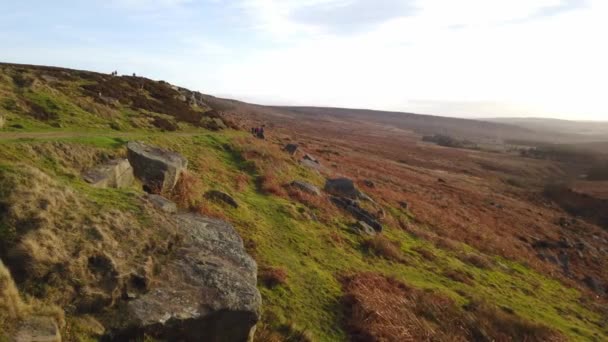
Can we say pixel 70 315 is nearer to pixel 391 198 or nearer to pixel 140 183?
pixel 140 183

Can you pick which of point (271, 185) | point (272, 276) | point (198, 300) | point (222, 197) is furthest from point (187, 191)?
point (198, 300)

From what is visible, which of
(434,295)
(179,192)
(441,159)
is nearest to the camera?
(434,295)

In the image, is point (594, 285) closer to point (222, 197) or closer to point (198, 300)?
point (222, 197)

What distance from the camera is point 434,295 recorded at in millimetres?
15727

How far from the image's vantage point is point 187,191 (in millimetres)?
17094

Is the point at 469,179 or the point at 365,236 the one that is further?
the point at 469,179

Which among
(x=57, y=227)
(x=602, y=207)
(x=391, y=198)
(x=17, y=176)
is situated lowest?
(x=602, y=207)

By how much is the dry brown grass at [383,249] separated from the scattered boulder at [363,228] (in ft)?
3.50

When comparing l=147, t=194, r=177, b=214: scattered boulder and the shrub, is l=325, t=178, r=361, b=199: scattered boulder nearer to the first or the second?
the shrub

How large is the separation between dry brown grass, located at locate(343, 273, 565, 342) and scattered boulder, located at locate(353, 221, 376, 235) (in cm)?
560

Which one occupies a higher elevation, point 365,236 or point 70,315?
point 70,315

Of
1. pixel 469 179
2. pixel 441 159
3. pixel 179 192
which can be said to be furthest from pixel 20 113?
pixel 441 159

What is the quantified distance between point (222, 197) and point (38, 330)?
1179cm

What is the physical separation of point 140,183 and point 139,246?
6988 mm
